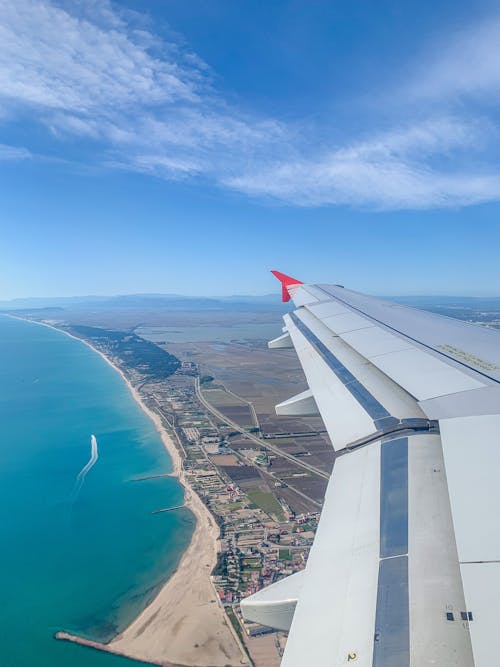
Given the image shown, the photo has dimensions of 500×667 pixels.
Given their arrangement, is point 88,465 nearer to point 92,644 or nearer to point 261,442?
point 261,442

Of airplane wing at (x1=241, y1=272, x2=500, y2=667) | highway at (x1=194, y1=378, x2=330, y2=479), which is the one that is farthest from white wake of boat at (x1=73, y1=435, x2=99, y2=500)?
airplane wing at (x1=241, y1=272, x2=500, y2=667)

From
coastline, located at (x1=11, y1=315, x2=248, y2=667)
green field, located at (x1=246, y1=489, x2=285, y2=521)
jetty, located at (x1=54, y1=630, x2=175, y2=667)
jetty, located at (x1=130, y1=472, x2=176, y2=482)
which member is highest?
green field, located at (x1=246, y1=489, x2=285, y2=521)

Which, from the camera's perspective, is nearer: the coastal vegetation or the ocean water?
the ocean water

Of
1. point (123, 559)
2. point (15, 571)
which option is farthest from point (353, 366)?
point (15, 571)

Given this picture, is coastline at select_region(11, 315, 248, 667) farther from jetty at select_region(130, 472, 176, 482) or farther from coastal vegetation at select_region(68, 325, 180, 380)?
coastal vegetation at select_region(68, 325, 180, 380)

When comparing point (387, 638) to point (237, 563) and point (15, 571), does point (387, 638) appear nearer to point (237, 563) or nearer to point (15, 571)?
point (237, 563)

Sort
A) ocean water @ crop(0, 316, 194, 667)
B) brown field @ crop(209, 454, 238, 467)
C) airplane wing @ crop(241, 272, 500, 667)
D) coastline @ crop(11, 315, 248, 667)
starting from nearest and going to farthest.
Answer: airplane wing @ crop(241, 272, 500, 667) < coastline @ crop(11, 315, 248, 667) < ocean water @ crop(0, 316, 194, 667) < brown field @ crop(209, 454, 238, 467)
